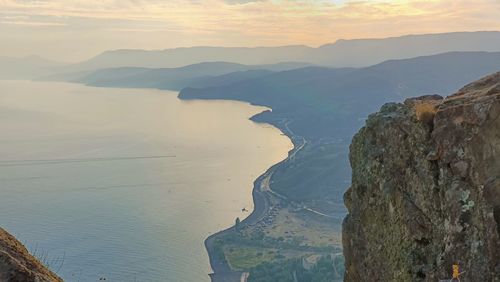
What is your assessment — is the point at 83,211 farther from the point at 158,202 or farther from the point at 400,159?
the point at 400,159

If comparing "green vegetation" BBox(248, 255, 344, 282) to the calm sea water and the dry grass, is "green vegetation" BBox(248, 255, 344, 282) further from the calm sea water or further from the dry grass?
the dry grass

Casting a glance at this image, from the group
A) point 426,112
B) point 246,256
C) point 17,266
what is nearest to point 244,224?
point 246,256

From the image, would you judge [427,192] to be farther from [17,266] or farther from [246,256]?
[246,256]

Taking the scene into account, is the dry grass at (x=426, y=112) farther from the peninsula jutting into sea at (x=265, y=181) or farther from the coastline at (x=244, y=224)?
the coastline at (x=244, y=224)

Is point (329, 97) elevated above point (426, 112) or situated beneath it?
situated beneath

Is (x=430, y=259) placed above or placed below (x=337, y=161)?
above

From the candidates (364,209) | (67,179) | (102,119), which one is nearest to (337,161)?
(67,179)
